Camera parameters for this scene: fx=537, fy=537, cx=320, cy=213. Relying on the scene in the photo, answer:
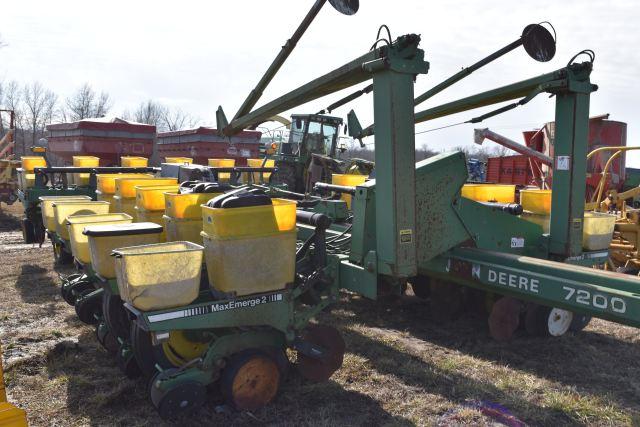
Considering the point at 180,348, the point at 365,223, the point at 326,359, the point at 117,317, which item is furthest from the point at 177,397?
the point at 365,223

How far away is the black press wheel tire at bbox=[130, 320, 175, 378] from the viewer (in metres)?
3.50

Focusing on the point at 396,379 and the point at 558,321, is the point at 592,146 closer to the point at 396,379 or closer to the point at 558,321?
the point at 558,321

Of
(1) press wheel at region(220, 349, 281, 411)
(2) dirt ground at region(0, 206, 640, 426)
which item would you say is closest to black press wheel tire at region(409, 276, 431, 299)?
(2) dirt ground at region(0, 206, 640, 426)

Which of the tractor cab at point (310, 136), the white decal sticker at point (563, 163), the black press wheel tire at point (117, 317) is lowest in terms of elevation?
the black press wheel tire at point (117, 317)

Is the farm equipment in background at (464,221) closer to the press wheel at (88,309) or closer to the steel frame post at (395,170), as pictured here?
the steel frame post at (395,170)

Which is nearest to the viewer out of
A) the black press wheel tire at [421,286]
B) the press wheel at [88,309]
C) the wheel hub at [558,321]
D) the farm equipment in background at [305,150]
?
Answer: the press wheel at [88,309]

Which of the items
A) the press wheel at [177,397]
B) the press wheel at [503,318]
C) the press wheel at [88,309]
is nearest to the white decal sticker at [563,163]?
the press wheel at [503,318]

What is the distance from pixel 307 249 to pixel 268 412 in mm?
1079

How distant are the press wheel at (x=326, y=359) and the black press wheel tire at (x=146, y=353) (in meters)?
0.89

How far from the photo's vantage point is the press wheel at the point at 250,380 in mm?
3193

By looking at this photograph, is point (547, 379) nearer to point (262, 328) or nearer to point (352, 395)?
point (352, 395)

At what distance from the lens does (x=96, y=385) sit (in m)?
3.70

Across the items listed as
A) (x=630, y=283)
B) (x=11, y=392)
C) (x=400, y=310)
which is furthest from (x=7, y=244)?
(x=630, y=283)

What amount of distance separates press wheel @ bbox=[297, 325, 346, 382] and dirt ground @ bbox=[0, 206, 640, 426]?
0.10 metres
